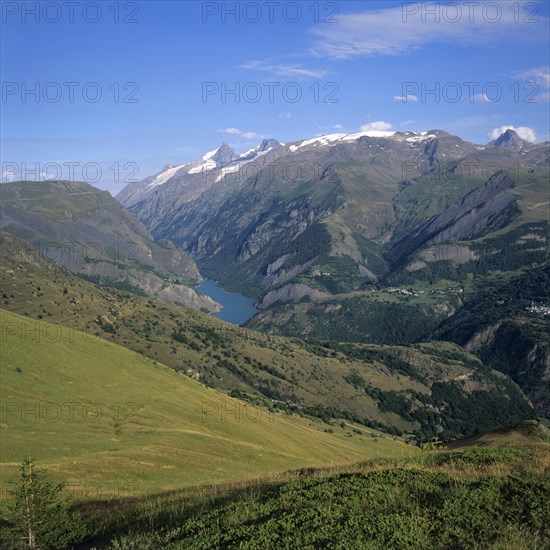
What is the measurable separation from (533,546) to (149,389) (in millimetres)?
73225

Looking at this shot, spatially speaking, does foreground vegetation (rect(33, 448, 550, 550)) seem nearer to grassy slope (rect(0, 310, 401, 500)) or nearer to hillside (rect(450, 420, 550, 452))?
Answer: hillside (rect(450, 420, 550, 452))

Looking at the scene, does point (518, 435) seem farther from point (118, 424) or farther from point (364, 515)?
point (118, 424)

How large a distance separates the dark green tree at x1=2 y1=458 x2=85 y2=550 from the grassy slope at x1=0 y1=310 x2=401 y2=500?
15437 mm

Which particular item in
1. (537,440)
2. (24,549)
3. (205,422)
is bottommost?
(205,422)

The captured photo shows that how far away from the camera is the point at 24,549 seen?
15031 millimetres

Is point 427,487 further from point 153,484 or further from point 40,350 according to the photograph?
point 40,350

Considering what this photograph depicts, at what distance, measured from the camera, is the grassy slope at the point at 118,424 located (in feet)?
133

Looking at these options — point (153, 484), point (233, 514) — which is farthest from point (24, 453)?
point (233, 514)

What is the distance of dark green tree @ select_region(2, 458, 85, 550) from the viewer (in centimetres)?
1558

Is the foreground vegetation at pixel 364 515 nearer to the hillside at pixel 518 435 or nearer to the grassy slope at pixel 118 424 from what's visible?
the hillside at pixel 518 435

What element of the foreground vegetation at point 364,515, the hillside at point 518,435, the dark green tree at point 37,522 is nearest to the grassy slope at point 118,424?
the hillside at point 518,435

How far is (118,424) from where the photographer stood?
57562mm

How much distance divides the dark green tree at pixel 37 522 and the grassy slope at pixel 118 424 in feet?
50.6

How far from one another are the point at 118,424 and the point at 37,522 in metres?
44.1
